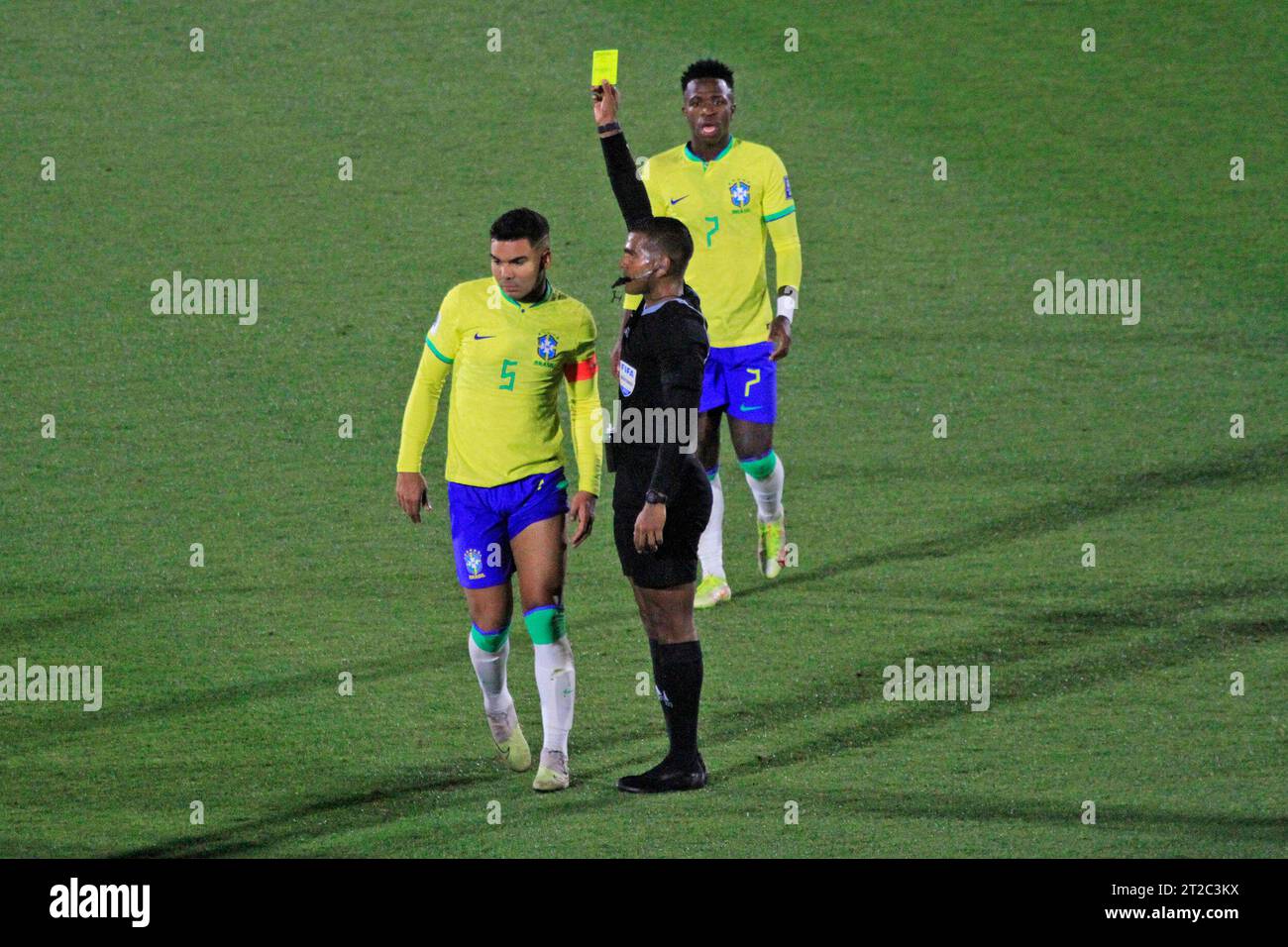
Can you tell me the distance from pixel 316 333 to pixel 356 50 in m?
4.73

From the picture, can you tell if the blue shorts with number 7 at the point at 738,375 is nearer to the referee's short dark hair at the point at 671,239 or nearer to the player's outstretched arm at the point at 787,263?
the player's outstretched arm at the point at 787,263

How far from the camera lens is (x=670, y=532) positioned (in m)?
7.73

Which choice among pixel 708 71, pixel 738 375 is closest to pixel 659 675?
pixel 738 375

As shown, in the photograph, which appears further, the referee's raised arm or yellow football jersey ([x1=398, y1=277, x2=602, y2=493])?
the referee's raised arm

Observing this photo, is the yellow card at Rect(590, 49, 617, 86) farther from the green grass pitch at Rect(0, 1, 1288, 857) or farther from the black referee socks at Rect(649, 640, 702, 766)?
the green grass pitch at Rect(0, 1, 1288, 857)

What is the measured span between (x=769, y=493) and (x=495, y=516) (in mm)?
2769

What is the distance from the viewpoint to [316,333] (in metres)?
14.3

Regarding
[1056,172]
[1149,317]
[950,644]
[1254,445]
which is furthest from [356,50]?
[950,644]

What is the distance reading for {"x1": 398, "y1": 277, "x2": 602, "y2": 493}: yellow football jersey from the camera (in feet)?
25.8

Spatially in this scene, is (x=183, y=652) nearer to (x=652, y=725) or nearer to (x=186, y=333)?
(x=652, y=725)

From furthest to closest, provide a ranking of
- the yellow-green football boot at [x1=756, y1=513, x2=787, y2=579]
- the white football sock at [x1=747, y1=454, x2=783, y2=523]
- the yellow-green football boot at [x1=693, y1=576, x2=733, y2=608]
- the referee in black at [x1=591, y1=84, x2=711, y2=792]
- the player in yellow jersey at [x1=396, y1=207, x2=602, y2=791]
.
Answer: the yellow-green football boot at [x1=756, y1=513, x2=787, y2=579]
the white football sock at [x1=747, y1=454, x2=783, y2=523]
the yellow-green football boot at [x1=693, y1=576, x2=733, y2=608]
the player in yellow jersey at [x1=396, y1=207, x2=602, y2=791]
the referee in black at [x1=591, y1=84, x2=711, y2=792]

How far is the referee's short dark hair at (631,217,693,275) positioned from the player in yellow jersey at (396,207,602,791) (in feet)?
1.26

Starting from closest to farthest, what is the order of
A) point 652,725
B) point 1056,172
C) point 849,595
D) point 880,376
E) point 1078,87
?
1. point 652,725
2. point 849,595
3. point 880,376
4. point 1056,172
5. point 1078,87

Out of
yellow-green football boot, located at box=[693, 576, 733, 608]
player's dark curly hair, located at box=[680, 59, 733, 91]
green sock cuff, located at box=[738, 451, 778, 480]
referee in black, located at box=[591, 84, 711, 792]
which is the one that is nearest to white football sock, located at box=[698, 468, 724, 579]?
yellow-green football boot, located at box=[693, 576, 733, 608]
